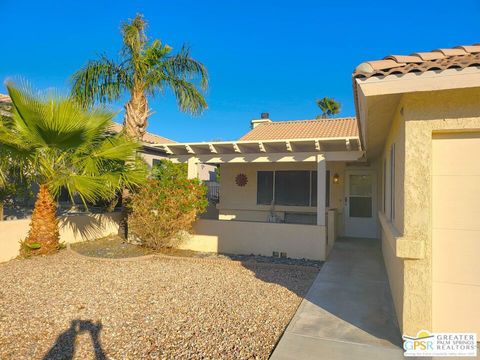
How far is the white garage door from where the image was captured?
371 cm

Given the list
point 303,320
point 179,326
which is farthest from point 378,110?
point 179,326

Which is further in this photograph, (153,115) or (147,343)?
(153,115)

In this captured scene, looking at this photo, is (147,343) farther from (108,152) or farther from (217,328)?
(108,152)

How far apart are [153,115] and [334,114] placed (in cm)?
3333

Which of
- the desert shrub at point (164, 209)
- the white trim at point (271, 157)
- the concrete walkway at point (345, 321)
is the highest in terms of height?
the white trim at point (271, 157)

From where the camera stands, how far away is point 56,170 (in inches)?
335

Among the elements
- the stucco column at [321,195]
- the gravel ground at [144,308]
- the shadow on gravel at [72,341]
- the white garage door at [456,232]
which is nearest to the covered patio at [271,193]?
the stucco column at [321,195]

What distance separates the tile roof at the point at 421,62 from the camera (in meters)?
3.30

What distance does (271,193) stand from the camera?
13.0 m

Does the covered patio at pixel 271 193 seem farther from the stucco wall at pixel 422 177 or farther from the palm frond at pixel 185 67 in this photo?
the stucco wall at pixel 422 177

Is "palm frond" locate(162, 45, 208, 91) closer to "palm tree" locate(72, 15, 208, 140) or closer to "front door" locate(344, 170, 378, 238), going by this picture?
"palm tree" locate(72, 15, 208, 140)

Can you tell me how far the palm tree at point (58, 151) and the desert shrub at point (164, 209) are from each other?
72cm

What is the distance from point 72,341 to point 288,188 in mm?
9601

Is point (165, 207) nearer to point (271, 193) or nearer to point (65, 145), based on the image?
point (65, 145)
